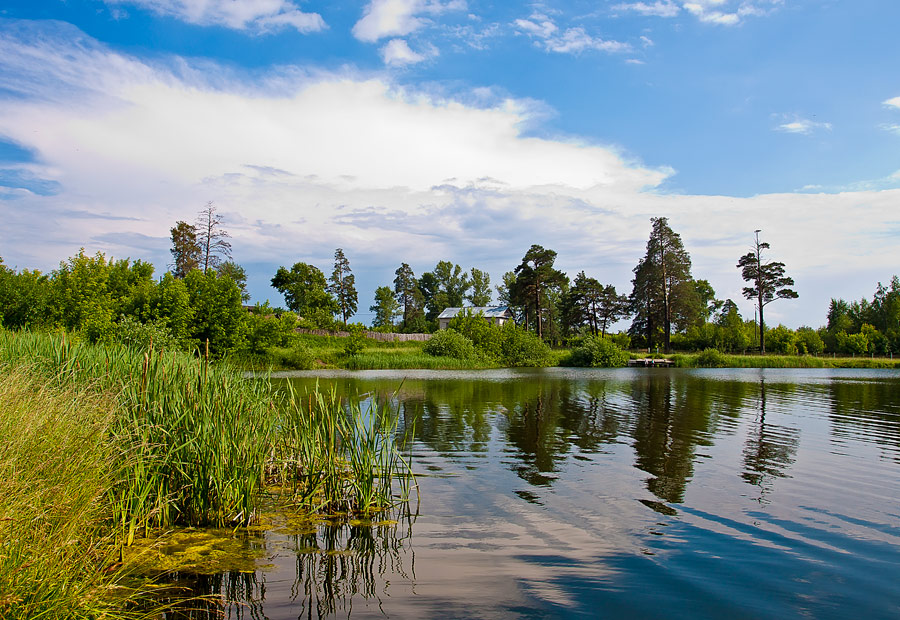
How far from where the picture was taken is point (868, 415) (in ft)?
65.8

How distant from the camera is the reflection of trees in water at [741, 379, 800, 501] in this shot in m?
10.8

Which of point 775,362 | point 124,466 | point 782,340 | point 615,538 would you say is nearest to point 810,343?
point 782,340

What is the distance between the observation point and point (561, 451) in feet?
43.9

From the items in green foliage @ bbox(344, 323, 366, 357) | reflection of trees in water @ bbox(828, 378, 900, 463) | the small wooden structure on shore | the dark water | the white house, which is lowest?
the dark water

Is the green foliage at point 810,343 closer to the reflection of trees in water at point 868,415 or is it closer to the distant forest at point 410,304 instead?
the distant forest at point 410,304

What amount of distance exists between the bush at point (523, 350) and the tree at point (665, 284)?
61.5ft

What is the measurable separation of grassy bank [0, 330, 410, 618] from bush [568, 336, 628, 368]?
54446 millimetres

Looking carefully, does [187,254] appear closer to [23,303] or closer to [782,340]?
[23,303]

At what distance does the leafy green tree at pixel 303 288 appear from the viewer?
8156 centimetres

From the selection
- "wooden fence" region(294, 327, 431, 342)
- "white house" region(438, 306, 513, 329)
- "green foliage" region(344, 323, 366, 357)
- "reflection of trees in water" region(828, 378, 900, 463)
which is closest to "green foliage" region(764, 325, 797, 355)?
"reflection of trees in water" region(828, 378, 900, 463)

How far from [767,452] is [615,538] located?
322 inches

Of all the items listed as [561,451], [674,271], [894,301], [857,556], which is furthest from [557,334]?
[857,556]

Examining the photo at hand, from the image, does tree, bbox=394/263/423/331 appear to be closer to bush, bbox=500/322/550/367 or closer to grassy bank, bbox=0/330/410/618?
bush, bbox=500/322/550/367

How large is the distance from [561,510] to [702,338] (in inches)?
Answer: 2855
